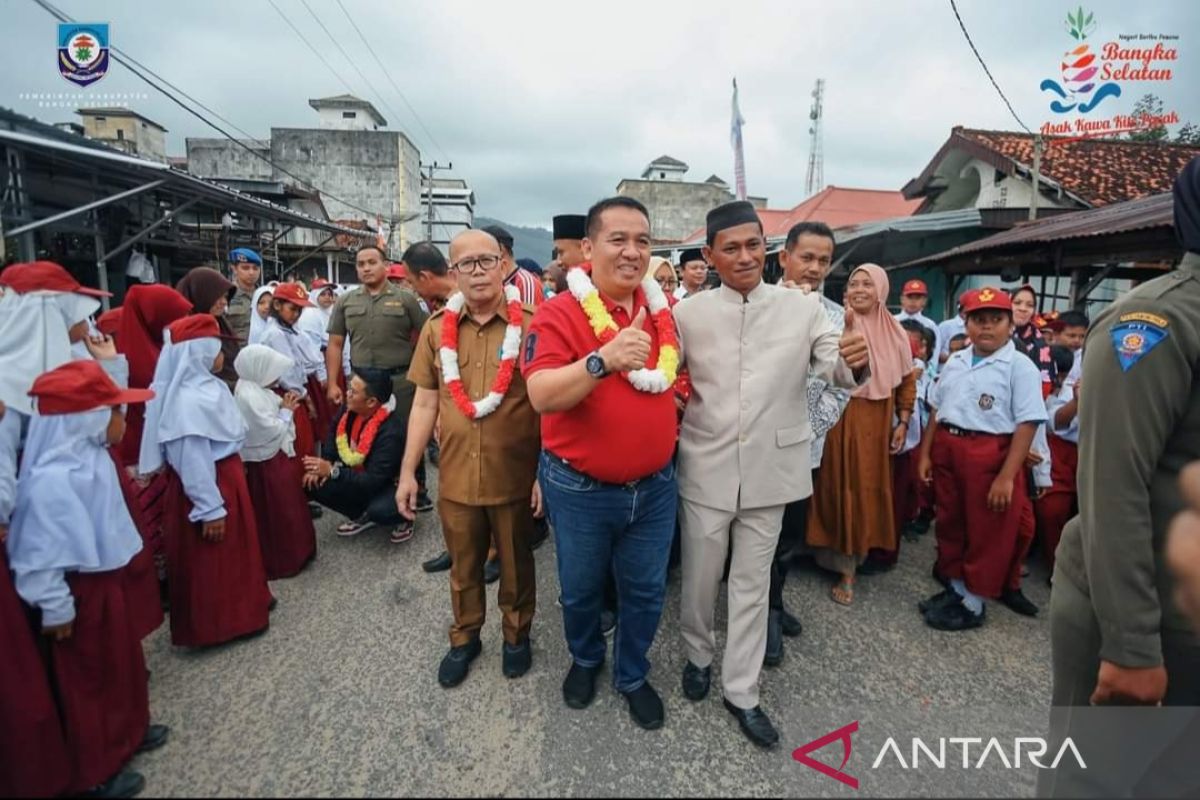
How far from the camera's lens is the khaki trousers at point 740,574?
2.34 metres

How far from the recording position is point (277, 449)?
3600 millimetres

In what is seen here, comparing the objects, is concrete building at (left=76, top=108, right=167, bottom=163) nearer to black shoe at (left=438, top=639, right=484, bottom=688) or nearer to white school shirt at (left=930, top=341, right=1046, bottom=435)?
black shoe at (left=438, top=639, right=484, bottom=688)

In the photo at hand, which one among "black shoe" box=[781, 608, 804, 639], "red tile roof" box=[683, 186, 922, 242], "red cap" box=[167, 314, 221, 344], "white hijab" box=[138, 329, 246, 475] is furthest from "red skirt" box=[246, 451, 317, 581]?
"red tile roof" box=[683, 186, 922, 242]

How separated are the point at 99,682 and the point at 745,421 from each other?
8.66ft

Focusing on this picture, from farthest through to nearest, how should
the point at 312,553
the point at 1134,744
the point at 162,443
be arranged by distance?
1. the point at 312,553
2. the point at 162,443
3. the point at 1134,744

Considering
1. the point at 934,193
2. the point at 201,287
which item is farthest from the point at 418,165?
the point at 201,287

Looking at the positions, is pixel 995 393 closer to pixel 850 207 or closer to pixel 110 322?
pixel 110 322

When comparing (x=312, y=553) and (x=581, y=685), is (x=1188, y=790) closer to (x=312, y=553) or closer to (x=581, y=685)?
(x=581, y=685)

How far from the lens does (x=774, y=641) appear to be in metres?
2.87

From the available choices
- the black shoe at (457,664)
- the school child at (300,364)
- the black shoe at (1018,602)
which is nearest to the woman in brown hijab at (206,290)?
the school child at (300,364)

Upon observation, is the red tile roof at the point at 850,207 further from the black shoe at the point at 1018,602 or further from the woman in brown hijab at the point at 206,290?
the woman in brown hijab at the point at 206,290

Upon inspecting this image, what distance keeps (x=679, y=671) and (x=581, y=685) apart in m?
0.54

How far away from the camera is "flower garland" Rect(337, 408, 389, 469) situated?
4.14 m

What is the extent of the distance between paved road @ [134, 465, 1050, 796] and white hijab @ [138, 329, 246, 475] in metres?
1.10
